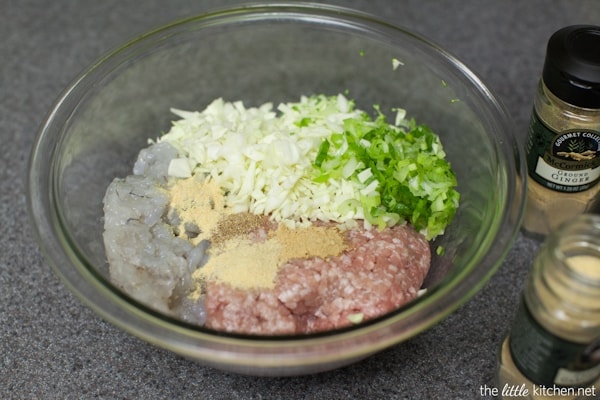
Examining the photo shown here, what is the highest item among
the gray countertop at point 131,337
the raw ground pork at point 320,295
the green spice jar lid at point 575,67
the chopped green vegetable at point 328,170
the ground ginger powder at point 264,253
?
the green spice jar lid at point 575,67

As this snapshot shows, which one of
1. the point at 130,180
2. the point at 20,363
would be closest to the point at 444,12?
the point at 130,180

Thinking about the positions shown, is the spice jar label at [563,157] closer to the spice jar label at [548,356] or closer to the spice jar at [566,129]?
the spice jar at [566,129]

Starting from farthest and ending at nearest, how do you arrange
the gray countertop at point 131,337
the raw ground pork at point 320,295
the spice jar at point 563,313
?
the gray countertop at point 131,337 → the raw ground pork at point 320,295 → the spice jar at point 563,313

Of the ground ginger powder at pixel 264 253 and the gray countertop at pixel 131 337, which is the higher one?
the ground ginger powder at pixel 264 253

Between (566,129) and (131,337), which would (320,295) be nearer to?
(131,337)

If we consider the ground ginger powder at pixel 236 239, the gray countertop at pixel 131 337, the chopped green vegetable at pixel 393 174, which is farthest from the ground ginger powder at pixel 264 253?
the gray countertop at pixel 131 337

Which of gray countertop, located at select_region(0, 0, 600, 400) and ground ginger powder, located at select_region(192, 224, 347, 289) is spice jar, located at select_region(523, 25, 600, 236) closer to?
gray countertop, located at select_region(0, 0, 600, 400)

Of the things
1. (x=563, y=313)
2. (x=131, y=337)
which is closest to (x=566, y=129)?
(x=563, y=313)

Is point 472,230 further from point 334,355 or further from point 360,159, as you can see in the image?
point 334,355
